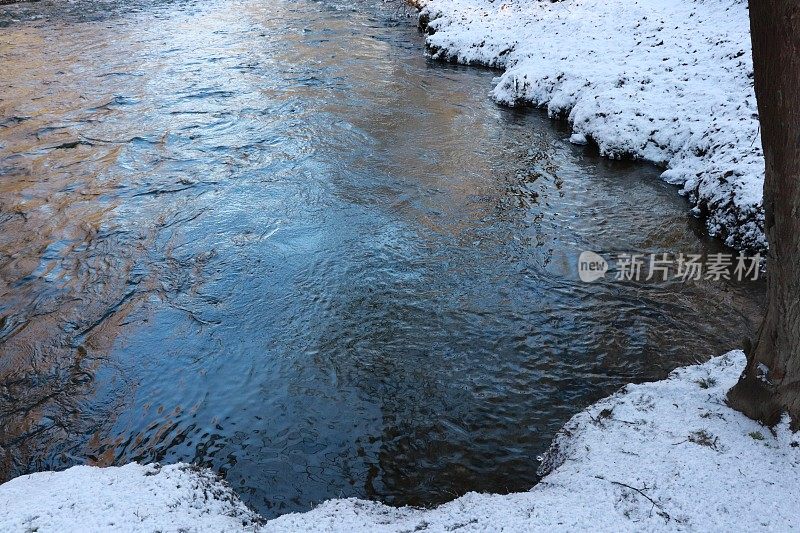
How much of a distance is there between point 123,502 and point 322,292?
12.3 ft

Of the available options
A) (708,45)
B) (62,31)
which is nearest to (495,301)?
(708,45)

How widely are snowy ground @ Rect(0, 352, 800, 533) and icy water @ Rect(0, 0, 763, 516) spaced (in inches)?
21.7

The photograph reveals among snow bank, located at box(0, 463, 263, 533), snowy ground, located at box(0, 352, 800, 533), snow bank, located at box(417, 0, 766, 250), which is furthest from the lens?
snow bank, located at box(417, 0, 766, 250)

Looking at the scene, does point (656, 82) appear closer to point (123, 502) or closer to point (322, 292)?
point (322, 292)

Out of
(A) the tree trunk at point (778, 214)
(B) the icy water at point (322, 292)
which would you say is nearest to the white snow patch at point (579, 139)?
(B) the icy water at point (322, 292)

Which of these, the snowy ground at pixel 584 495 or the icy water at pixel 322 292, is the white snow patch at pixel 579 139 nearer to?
the icy water at pixel 322 292

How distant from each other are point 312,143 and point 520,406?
307 inches

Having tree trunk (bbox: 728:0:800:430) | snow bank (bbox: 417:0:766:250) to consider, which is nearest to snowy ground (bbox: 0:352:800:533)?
tree trunk (bbox: 728:0:800:430)

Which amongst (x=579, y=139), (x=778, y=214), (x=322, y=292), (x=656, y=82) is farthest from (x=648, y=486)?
(x=656, y=82)

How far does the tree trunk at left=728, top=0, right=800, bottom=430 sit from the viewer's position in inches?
137

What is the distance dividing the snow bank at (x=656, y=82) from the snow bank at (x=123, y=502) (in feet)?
23.8

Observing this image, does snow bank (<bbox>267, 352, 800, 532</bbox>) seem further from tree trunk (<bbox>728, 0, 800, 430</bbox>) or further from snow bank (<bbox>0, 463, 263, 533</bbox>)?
snow bank (<bbox>0, 463, 263, 533</bbox>)

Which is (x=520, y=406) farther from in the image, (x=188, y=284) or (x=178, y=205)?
(x=178, y=205)

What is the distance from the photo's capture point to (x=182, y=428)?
17.8ft
